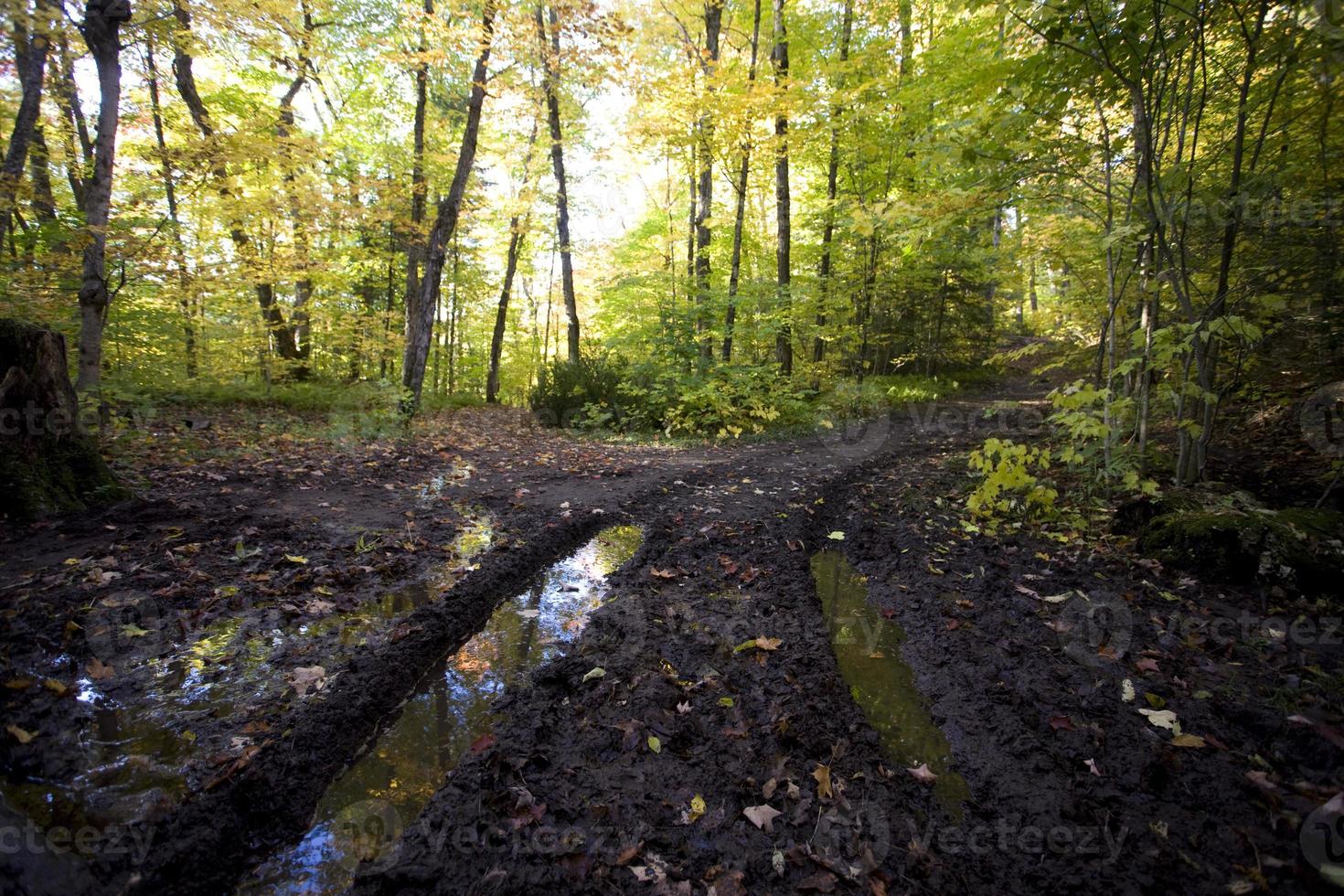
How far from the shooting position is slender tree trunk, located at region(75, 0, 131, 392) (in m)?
5.76

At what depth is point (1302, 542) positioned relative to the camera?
135 inches

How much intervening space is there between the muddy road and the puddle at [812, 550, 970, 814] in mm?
18

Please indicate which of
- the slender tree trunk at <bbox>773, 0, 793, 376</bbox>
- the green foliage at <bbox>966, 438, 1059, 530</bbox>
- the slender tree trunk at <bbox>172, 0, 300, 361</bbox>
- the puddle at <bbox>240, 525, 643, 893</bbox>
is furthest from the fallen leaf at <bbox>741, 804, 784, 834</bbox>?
the slender tree trunk at <bbox>773, 0, 793, 376</bbox>

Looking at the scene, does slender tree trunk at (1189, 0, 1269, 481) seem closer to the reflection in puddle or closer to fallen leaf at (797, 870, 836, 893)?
fallen leaf at (797, 870, 836, 893)

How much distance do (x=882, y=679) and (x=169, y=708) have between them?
11.4ft

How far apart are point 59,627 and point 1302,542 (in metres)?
7.26

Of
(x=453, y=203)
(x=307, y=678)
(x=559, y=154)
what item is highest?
(x=559, y=154)

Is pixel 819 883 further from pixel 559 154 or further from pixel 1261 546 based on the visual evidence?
pixel 559 154

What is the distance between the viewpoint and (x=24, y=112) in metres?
6.89

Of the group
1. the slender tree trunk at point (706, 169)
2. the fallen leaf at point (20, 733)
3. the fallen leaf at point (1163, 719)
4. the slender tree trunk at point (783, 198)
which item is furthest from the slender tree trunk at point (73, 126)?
the fallen leaf at point (1163, 719)

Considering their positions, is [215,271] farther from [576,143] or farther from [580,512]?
[576,143]

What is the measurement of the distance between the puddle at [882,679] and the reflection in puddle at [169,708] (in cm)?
270

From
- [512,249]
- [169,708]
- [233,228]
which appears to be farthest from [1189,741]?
[512,249]

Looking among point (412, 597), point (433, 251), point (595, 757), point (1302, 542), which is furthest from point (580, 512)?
point (433, 251)
